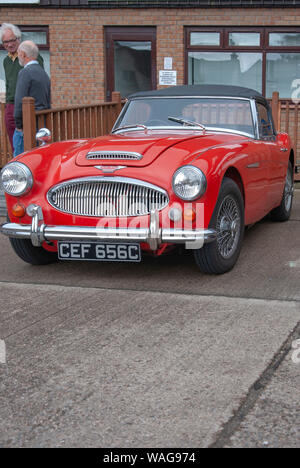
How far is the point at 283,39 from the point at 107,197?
9.22 meters

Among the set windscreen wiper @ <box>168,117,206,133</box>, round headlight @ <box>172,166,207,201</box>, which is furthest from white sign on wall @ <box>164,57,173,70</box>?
round headlight @ <box>172,166,207,201</box>

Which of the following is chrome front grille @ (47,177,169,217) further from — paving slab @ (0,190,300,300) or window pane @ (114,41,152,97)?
window pane @ (114,41,152,97)

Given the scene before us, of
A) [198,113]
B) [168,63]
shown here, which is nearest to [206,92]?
[198,113]

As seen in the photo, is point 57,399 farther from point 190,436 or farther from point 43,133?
point 43,133

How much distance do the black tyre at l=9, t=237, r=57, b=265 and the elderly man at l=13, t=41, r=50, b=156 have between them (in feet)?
8.27

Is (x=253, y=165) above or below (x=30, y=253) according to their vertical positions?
above

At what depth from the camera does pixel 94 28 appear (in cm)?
1303

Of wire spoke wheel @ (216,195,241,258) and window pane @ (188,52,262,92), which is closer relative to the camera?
wire spoke wheel @ (216,195,241,258)

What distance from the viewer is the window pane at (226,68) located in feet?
42.9

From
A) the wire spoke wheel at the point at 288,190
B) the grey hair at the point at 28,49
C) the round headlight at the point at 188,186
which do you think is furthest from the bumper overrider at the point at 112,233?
the grey hair at the point at 28,49

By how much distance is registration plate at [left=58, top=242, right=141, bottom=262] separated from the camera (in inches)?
184

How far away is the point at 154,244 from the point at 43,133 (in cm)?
197

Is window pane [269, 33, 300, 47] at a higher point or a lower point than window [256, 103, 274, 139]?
higher

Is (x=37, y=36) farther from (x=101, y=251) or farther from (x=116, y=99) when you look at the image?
(x=101, y=251)
